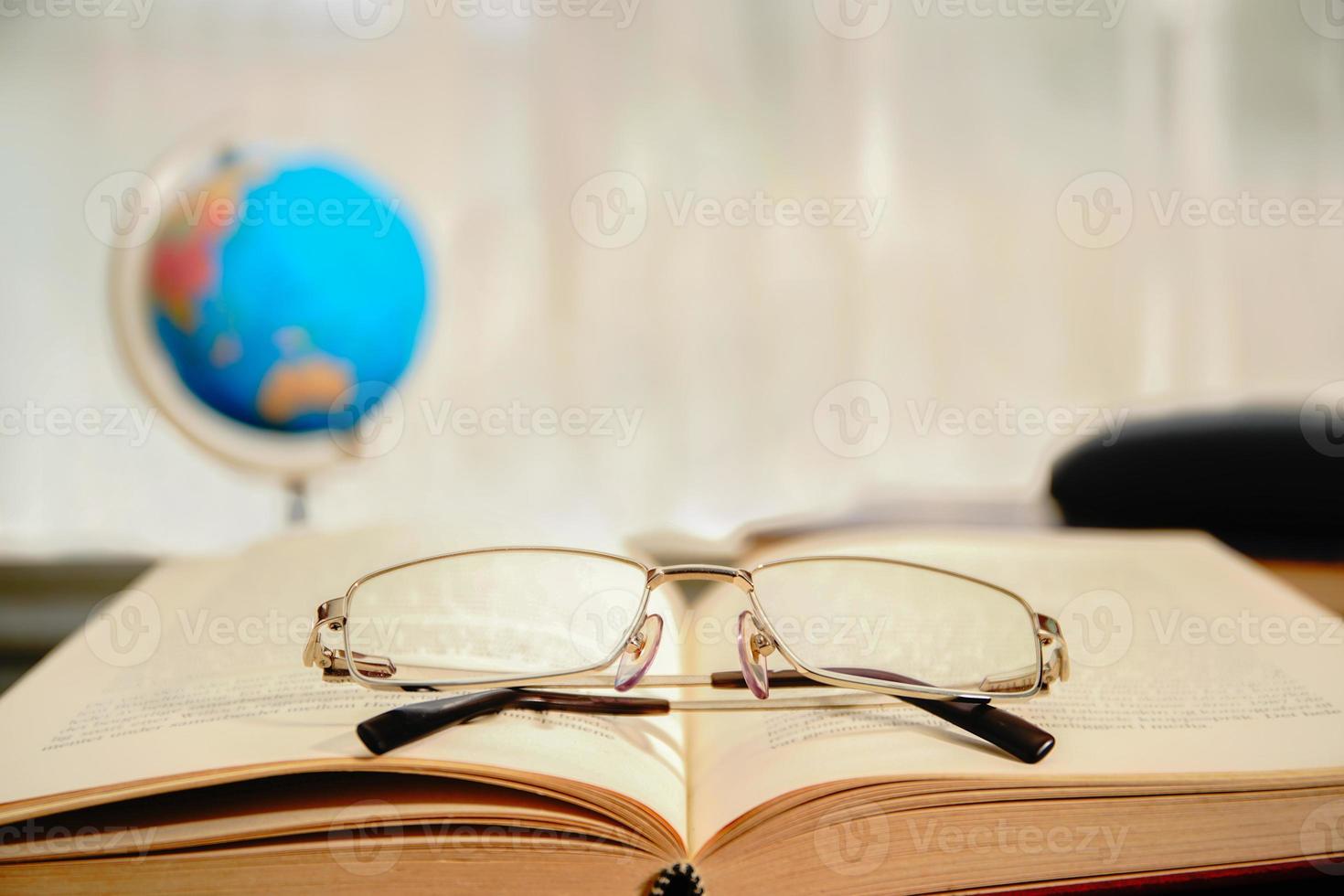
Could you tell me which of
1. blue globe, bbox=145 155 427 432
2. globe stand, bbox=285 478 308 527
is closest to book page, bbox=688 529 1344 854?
blue globe, bbox=145 155 427 432

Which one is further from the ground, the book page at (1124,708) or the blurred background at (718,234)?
the blurred background at (718,234)

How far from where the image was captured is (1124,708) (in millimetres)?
508

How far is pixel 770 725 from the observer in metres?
0.51

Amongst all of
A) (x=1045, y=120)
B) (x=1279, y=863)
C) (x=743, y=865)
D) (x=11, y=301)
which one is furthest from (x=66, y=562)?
(x=1045, y=120)

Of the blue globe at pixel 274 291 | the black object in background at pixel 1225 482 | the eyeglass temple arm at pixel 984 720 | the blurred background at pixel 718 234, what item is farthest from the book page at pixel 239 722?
the blurred background at pixel 718 234

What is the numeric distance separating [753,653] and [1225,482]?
790 millimetres

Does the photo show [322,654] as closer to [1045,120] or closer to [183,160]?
[183,160]

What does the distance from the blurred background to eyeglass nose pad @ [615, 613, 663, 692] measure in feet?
3.62

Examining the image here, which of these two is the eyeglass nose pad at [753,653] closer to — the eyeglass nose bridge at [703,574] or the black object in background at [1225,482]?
the eyeglass nose bridge at [703,574]

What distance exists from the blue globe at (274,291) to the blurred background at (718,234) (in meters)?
0.37

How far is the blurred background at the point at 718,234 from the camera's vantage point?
1.58 metres

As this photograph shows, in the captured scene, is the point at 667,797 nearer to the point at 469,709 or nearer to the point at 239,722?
the point at 469,709

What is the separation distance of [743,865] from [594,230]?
53.1 inches

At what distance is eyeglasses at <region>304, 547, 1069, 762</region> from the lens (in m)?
0.50
